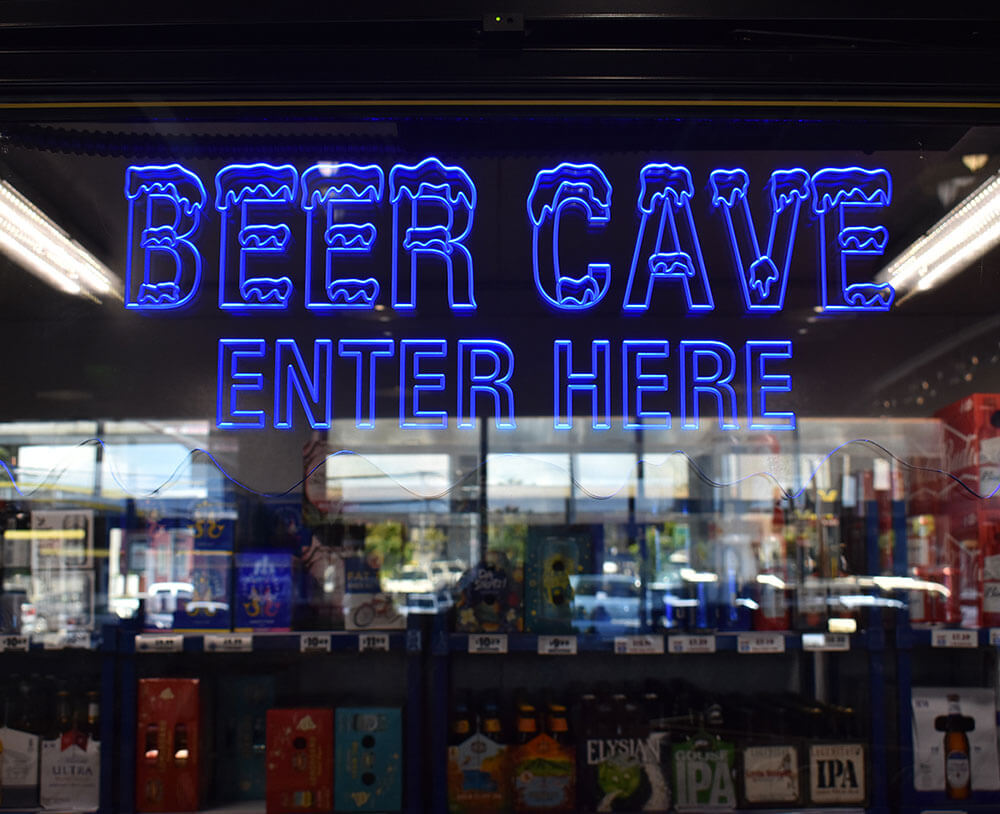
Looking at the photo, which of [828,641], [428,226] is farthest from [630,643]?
[428,226]

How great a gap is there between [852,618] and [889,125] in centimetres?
174

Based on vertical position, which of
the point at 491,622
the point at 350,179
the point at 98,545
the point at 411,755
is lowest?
the point at 411,755

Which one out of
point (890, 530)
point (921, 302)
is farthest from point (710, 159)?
point (890, 530)

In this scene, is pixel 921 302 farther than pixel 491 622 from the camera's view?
No

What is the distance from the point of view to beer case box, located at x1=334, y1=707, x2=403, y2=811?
3033 mm

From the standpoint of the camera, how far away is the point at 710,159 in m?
2.76

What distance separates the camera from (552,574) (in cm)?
334

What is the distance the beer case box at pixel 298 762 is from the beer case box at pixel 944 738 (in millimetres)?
1949

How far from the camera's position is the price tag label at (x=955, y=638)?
314 centimetres

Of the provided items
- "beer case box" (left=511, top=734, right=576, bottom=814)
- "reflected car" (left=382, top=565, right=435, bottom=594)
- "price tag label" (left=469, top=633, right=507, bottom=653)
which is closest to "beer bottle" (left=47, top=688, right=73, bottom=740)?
"reflected car" (left=382, top=565, right=435, bottom=594)

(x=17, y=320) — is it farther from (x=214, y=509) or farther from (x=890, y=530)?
(x=890, y=530)

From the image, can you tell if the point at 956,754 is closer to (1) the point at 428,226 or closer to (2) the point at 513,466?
(2) the point at 513,466

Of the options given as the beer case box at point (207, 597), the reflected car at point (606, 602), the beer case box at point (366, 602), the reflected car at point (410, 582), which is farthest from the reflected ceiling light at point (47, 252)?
the reflected car at point (606, 602)

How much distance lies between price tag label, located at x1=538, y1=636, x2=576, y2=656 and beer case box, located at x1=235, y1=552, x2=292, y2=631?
87cm
